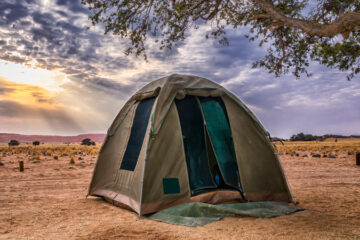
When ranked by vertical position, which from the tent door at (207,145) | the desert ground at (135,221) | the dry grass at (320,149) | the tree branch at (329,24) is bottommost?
the desert ground at (135,221)

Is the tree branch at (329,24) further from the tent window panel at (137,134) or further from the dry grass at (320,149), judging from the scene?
the dry grass at (320,149)

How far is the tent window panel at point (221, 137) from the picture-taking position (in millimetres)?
7176

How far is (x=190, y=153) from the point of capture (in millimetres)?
7004

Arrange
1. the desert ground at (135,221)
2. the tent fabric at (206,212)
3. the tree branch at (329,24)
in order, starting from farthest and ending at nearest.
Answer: the tree branch at (329,24)
the tent fabric at (206,212)
the desert ground at (135,221)

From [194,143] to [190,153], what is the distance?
27 centimetres

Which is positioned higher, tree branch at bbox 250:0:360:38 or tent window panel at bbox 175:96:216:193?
tree branch at bbox 250:0:360:38

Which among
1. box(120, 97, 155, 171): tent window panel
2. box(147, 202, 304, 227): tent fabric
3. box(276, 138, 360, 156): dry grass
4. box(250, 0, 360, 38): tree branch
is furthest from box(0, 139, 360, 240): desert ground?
box(276, 138, 360, 156): dry grass

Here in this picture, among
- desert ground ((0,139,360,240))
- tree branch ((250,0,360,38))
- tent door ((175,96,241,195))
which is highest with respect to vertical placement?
tree branch ((250,0,360,38))

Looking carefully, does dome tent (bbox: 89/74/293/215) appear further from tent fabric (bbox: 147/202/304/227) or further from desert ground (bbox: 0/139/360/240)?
desert ground (bbox: 0/139/360/240)

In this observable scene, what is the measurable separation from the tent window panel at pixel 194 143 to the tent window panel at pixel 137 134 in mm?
824

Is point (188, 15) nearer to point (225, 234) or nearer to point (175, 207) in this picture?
point (175, 207)

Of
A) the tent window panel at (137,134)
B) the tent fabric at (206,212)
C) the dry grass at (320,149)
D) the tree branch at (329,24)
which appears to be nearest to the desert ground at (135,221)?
the tent fabric at (206,212)

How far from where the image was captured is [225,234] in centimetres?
498

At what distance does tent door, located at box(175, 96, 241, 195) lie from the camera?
6999 millimetres
